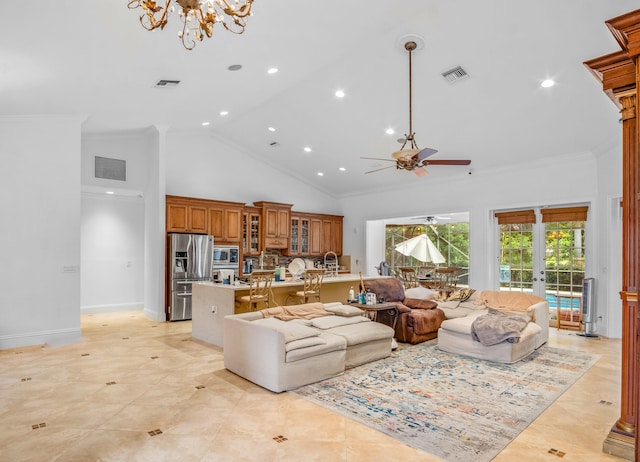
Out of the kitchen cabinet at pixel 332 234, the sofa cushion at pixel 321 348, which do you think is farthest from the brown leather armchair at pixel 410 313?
the kitchen cabinet at pixel 332 234

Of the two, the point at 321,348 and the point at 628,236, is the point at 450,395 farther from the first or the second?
the point at 628,236

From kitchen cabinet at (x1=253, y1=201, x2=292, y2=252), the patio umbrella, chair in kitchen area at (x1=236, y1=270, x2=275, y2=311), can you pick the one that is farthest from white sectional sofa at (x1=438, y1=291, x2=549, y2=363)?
kitchen cabinet at (x1=253, y1=201, x2=292, y2=252)

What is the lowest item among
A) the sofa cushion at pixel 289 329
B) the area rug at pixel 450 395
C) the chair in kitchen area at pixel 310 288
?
the area rug at pixel 450 395

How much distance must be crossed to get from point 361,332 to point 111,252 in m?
6.29

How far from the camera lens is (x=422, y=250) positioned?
10.4m

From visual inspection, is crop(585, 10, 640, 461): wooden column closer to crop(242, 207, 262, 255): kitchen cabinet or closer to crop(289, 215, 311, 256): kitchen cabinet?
crop(242, 207, 262, 255): kitchen cabinet

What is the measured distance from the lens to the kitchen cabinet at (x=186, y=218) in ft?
25.1

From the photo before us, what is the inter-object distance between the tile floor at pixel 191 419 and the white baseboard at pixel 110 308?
3.38 meters

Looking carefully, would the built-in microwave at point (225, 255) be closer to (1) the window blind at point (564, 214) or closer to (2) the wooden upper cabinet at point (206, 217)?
(2) the wooden upper cabinet at point (206, 217)

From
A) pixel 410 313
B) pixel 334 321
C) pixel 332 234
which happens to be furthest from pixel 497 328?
pixel 332 234

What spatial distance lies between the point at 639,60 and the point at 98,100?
19.2 ft

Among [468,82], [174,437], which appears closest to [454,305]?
[468,82]

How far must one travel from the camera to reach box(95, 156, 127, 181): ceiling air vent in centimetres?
731

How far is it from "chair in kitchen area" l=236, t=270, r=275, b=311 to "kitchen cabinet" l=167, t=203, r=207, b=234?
284cm
